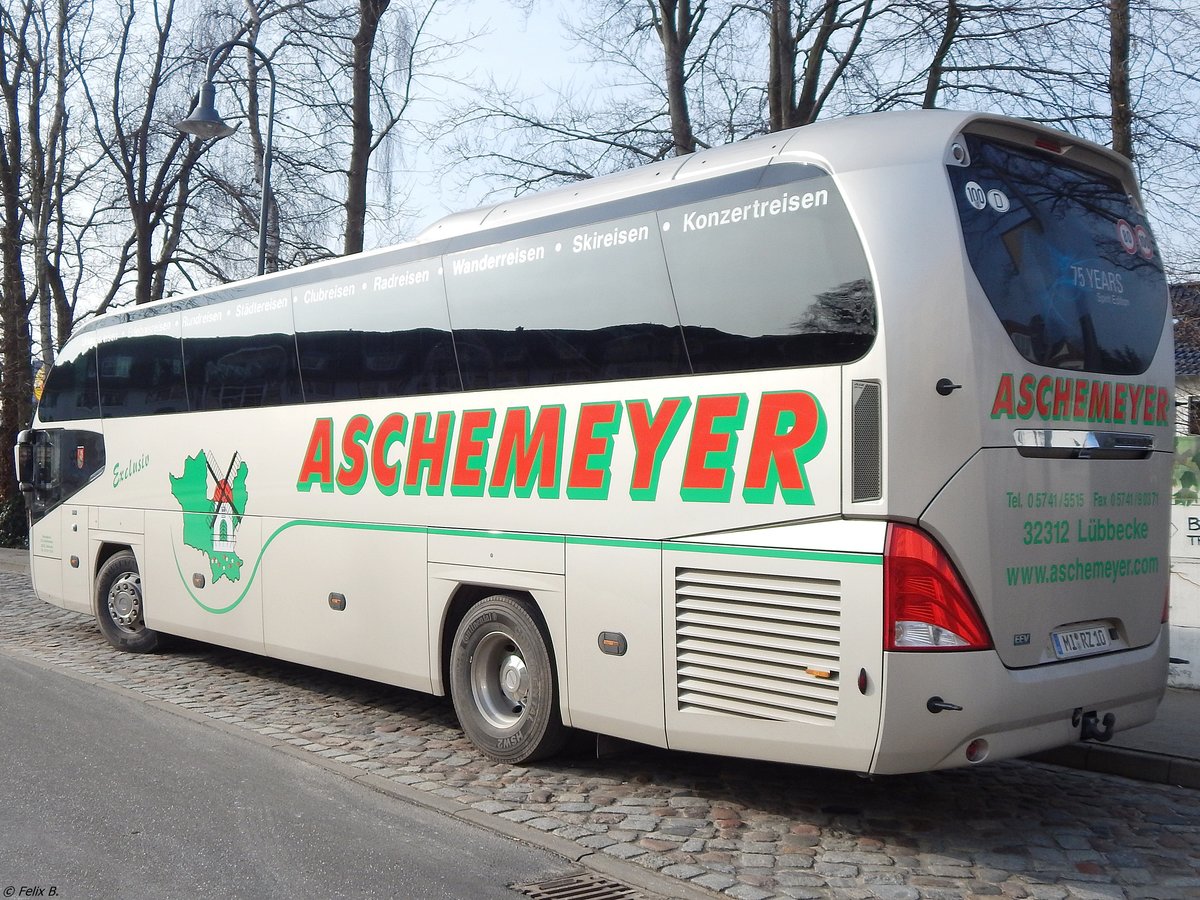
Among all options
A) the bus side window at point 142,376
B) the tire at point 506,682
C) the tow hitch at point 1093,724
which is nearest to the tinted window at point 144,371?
the bus side window at point 142,376

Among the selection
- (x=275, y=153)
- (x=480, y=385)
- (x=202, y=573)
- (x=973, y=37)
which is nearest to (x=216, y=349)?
(x=202, y=573)

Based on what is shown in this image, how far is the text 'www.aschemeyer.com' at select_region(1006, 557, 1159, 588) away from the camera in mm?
5742

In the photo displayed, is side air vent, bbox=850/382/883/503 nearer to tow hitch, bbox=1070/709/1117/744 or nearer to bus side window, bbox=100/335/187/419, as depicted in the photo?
tow hitch, bbox=1070/709/1117/744

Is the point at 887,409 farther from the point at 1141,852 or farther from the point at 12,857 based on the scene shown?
the point at 12,857

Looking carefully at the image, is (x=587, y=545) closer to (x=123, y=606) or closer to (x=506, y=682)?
(x=506, y=682)

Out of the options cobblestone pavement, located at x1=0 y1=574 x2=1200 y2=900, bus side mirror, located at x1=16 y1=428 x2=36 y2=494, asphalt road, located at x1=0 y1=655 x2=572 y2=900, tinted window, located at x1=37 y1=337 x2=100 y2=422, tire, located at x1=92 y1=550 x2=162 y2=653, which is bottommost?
cobblestone pavement, located at x1=0 y1=574 x2=1200 y2=900

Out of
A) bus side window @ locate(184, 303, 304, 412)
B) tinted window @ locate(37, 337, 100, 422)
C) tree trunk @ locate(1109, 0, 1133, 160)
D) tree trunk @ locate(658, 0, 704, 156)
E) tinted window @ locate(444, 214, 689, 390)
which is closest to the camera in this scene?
tinted window @ locate(444, 214, 689, 390)

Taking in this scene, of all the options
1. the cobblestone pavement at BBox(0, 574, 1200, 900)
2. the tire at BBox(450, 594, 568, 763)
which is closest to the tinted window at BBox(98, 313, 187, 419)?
the cobblestone pavement at BBox(0, 574, 1200, 900)

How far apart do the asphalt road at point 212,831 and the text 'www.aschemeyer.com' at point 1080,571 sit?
2.49 metres

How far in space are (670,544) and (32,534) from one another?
32.8ft

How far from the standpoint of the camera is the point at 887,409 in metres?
5.50

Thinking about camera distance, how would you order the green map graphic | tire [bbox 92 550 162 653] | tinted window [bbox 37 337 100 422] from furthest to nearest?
tinted window [bbox 37 337 100 422] → tire [bbox 92 550 162 653] → the green map graphic

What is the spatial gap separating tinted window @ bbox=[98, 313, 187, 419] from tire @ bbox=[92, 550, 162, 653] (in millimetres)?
1520

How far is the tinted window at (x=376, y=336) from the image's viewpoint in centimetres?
830
